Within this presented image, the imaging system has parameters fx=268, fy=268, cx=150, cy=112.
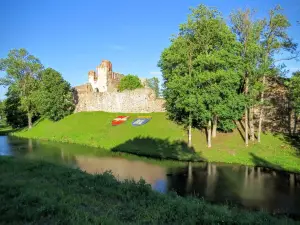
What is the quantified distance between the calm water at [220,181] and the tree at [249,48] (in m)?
6.72

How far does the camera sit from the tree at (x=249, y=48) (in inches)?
985

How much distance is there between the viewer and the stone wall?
42.5 meters

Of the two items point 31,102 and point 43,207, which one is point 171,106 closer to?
point 43,207

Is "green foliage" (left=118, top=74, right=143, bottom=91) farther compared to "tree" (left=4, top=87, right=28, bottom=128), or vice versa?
"green foliage" (left=118, top=74, right=143, bottom=91)

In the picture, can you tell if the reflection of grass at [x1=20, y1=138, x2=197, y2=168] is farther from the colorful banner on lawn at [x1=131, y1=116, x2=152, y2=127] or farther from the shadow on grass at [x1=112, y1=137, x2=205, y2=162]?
the colorful banner on lawn at [x1=131, y1=116, x2=152, y2=127]

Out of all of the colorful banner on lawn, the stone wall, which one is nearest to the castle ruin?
the stone wall

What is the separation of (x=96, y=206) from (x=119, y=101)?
1483 inches

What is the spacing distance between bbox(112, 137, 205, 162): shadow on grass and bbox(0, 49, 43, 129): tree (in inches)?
1122

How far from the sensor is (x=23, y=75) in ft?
172

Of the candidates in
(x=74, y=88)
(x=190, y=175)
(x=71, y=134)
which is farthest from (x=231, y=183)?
(x=74, y=88)

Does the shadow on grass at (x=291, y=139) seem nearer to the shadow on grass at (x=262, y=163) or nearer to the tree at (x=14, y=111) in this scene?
the shadow on grass at (x=262, y=163)

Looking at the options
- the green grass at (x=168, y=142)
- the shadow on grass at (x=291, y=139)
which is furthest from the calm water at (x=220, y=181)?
the shadow on grass at (x=291, y=139)

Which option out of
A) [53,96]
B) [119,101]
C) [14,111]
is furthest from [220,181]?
[14,111]

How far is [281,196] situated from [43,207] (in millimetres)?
13206
